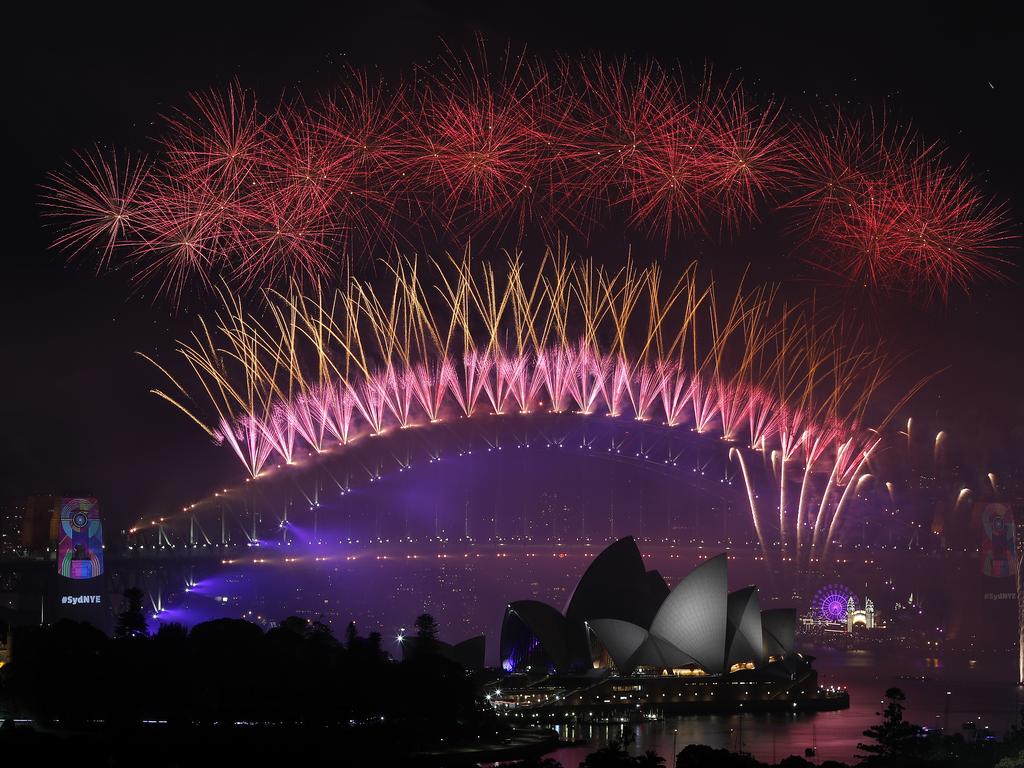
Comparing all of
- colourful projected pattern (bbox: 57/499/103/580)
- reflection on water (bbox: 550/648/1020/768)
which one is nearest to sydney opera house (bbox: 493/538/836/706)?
reflection on water (bbox: 550/648/1020/768)

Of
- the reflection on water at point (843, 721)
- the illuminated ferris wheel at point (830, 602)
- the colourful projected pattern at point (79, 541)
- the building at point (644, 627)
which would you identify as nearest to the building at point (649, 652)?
the building at point (644, 627)

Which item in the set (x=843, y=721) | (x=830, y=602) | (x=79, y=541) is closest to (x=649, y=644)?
(x=843, y=721)

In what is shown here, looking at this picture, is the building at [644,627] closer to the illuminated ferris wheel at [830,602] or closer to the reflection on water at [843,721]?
the reflection on water at [843,721]

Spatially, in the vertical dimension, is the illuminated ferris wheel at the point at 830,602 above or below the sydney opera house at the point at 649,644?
above

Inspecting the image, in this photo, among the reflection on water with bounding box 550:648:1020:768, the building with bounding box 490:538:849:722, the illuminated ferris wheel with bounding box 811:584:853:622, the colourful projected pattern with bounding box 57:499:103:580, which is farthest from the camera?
the illuminated ferris wheel with bounding box 811:584:853:622

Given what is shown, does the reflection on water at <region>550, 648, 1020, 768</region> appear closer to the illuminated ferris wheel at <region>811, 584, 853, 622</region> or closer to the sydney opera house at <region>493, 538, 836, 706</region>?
the sydney opera house at <region>493, 538, 836, 706</region>

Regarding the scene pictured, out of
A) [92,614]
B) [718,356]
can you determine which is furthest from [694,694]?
[92,614]
